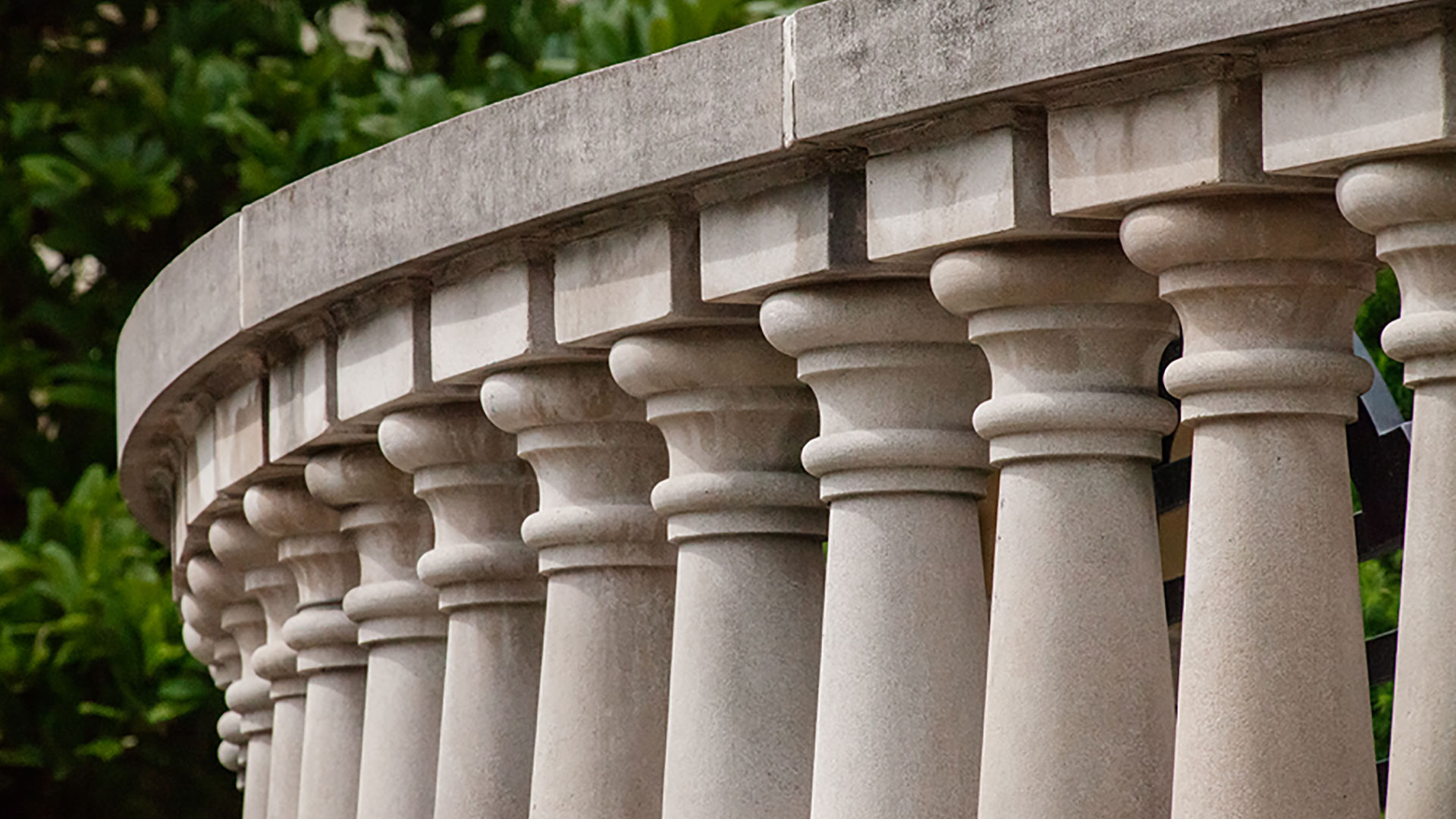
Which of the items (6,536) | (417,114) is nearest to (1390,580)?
(417,114)

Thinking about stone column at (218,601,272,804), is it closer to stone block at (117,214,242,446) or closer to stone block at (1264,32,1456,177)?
stone block at (117,214,242,446)

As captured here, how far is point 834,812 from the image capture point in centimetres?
451

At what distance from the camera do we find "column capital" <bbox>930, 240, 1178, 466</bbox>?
426 centimetres

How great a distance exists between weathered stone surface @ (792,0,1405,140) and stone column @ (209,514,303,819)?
128 inches

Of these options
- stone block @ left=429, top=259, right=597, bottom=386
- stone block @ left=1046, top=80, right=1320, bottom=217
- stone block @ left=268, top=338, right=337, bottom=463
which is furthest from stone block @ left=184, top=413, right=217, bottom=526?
stone block @ left=1046, top=80, right=1320, bottom=217

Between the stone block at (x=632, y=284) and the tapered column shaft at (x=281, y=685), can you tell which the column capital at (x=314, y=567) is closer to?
the tapered column shaft at (x=281, y=685)

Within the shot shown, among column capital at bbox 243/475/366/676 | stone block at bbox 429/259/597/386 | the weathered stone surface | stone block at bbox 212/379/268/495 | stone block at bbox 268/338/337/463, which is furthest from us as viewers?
stone block at bbox 212/379/268/495

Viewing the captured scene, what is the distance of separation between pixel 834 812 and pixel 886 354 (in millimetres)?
883

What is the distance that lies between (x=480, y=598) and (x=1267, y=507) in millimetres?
2285

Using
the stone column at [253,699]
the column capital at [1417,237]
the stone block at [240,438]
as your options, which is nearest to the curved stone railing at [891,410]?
the column capital at [1417,237]

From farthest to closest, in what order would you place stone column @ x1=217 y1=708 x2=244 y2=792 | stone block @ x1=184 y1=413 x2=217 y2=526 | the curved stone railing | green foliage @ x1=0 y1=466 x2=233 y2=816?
1. green foliage @ x1=0 y1=466 x2=233 y2=816
2. stone column @ x1=217 y1=708 x2=244 y2=792
3. stone block @ x1=184 y1=413 x2=217 y2=526
4. the curved stone railing

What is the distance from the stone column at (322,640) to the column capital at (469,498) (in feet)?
2.65

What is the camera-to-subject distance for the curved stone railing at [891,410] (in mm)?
3906

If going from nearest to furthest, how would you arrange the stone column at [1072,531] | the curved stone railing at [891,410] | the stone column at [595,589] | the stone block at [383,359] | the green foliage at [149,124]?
1. the curved stone railing at [891,410]
2. the stone column at [1072,531]
3. the stone column at [595,589]
4. the stone block at [383,359]
5. the green foliage at [149,124]
